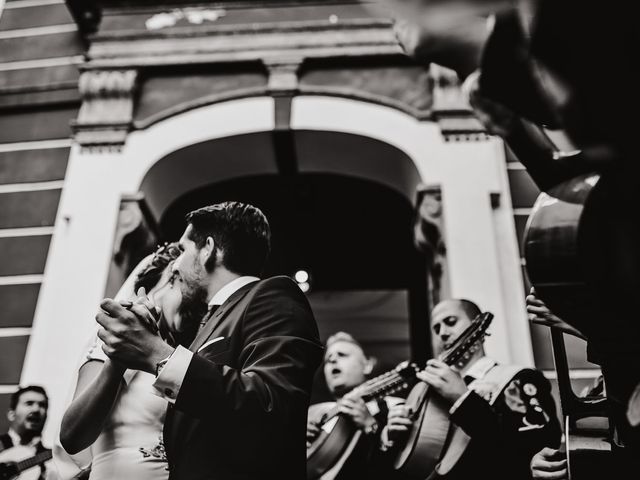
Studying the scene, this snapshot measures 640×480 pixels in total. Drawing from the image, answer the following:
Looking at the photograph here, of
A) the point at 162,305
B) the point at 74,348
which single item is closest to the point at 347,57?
the point at 74,348

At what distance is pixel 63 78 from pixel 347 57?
2494mm

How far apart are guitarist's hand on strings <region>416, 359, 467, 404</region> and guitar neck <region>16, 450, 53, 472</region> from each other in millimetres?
2060

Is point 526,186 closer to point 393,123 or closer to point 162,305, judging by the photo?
point 393,123

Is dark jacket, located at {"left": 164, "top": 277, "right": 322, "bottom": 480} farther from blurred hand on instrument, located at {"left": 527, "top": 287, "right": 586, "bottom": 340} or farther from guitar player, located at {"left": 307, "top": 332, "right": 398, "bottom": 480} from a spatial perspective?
guitar player, located at {"left": 307, "top": 332, "right": 398, "bottom": 480}

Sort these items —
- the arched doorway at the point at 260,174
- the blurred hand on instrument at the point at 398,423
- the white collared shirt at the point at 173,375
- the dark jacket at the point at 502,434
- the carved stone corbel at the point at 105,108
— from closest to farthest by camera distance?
1. the white collared shirt at the point at 173,375
2. the dark jacket at the point at 502,434
3. the blurred hand on instrument at the point at 398,423
4. the arched doorway at the point at 260,174
5. the carved stone corbel at the point at 105,108

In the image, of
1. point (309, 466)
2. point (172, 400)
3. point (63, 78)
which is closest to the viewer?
point (172, 400)

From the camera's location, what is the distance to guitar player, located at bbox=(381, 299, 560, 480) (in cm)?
233

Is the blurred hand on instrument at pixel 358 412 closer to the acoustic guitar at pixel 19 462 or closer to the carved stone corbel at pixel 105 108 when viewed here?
the acoustic guitar at pixel 19 462

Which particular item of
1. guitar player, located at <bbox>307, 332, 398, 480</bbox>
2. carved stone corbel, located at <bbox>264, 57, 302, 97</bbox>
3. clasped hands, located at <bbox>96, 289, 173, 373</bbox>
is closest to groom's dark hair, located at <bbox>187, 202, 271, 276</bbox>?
clasped hands, located at <bbox>96, 289, 173, 373</bbox>

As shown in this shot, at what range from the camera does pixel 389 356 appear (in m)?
8.20

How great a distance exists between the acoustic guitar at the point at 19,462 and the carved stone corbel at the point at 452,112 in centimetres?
337

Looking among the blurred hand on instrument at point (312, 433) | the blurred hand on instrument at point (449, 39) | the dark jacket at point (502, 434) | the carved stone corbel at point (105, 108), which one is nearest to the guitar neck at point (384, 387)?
the blurred hand on instrument at point (312, 433)

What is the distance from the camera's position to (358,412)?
10.3ft

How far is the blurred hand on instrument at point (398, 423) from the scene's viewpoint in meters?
2.82
